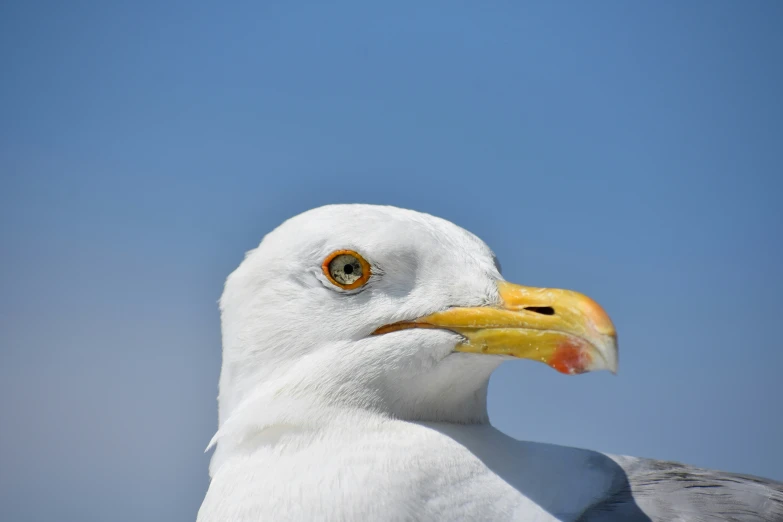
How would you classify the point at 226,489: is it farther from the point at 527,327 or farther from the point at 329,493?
the point at 527,327

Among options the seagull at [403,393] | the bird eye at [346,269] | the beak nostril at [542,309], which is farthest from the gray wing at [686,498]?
the bird eye at [346,269]

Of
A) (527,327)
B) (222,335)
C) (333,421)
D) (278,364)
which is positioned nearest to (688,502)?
(527,327)

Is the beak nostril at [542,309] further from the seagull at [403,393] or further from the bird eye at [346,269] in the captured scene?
the bird eye at [346,269]

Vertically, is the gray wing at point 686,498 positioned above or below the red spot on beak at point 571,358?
below

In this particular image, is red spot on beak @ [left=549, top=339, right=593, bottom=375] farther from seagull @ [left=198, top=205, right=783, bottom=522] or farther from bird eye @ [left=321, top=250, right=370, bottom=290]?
bird eye @ [left=321, top=250, right=370, bottom=290]

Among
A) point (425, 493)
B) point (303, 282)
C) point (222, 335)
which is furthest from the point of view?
point (222, 335)

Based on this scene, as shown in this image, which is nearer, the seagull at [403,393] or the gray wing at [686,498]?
the seagull at [403,393]

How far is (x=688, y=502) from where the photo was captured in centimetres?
303

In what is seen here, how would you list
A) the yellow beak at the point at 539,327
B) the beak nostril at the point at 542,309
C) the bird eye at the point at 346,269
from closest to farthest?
the yellow beak at the point at 539,327
the beak nostril at the point at 542,309
the bird eye at the point at 346,269

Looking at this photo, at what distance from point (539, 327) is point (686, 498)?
101 centimetres

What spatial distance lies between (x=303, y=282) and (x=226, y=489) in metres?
0.93

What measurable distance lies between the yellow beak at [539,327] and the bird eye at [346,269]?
235 millimetres

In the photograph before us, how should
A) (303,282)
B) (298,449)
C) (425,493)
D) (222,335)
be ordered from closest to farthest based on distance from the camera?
(425,493), (298,449), (303,282), (222,335)

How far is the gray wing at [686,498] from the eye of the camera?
293 centimetres
